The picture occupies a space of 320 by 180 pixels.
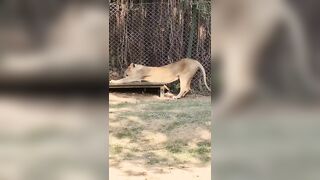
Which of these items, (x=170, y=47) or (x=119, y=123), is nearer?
(x=119, y=123)

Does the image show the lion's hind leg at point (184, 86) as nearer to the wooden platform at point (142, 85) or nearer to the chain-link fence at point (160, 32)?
the chain-link fence at point (160, 32)

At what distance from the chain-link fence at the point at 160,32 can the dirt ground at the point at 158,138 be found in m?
0.48

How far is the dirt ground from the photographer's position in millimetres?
3490

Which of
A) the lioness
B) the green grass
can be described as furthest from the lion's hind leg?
the green grass

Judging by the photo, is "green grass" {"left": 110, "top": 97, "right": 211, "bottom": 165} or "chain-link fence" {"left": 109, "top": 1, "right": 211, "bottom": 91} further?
"chain-link fence" {"left": 109, "top": 1, "right": 211, "bottom": 91}

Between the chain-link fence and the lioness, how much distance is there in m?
0.09

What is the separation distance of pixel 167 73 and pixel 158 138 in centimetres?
131

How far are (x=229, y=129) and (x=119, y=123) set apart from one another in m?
3.71

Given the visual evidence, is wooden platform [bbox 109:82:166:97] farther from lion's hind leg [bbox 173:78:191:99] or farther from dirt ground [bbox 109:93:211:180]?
lion's hind leg [bbox 173:78:191:99]

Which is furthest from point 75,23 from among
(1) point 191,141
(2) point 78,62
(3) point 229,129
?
(1) point 191,141

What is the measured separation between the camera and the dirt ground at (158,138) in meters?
3.49

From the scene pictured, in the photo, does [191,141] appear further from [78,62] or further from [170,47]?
[78,62]

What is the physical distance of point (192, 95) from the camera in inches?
213

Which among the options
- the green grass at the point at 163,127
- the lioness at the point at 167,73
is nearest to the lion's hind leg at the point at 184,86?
the lioness at the point at 167,73
